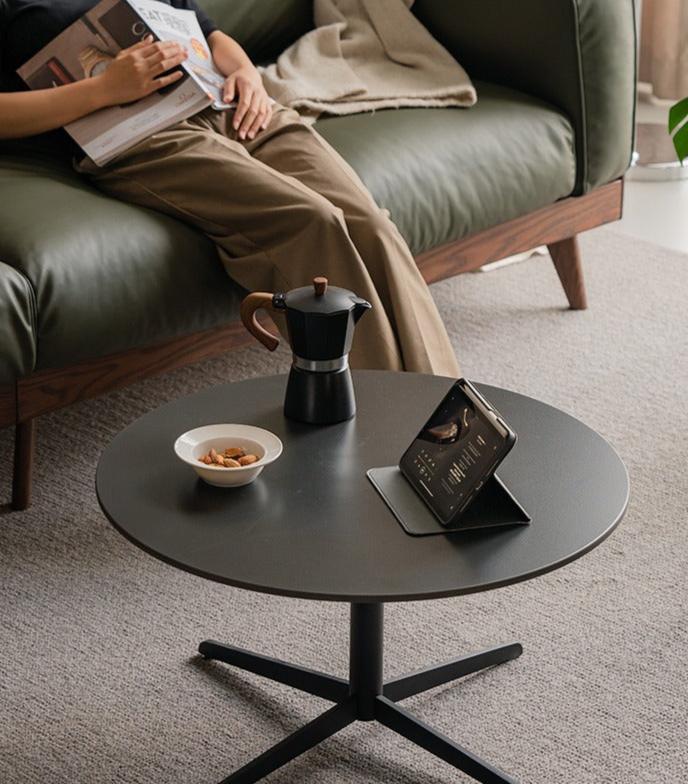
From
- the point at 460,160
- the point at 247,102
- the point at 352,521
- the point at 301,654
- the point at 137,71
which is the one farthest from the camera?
the point at 460,160

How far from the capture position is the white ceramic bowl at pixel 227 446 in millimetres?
1265

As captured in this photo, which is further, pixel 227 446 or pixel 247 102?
pixel 247 102

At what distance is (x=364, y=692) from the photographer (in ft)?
4.79

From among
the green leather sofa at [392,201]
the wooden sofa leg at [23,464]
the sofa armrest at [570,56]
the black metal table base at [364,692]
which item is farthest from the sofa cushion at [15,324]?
the sofa armrest at [570,56]

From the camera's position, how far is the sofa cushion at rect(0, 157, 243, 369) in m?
1.80

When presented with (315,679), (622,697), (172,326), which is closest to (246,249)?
(172,326)

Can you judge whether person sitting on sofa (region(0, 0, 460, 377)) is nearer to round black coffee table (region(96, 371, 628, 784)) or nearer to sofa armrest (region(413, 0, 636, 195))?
round black coffee table (region(96, 371, 628, 784))

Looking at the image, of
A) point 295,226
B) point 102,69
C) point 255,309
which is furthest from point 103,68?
point 255,309

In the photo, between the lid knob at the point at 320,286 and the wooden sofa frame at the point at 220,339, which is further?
the wooden sofa frame at the point at 220,339

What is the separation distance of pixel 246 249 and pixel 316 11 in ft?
2.76

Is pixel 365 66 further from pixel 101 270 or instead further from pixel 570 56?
pixel 101 270

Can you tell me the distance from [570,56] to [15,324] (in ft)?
4.04

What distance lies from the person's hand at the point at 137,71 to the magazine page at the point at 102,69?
3 centimetres

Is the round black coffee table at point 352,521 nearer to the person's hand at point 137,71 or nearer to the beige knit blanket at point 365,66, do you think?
the person's hand at point 137,71
